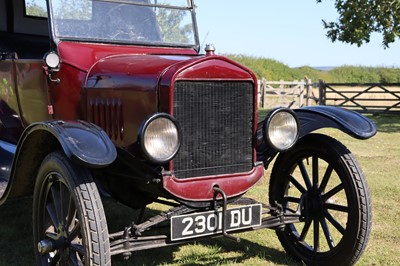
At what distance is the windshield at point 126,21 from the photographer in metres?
3.82

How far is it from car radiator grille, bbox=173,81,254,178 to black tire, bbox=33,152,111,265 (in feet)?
1.93

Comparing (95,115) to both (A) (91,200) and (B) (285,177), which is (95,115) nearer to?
(A) (91,200)

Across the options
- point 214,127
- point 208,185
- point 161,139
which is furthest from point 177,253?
point 161,139

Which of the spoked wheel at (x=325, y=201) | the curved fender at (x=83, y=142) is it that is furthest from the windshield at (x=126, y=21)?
the spoked wheel at (x=325, y=201)

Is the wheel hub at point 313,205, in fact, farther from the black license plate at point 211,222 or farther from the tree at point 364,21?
the tree at point 364,21

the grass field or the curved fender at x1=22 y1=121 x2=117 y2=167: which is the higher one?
the curved fender at x1=22 y1=121 x2=117 y2=167

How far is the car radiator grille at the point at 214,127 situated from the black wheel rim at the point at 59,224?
67 cm

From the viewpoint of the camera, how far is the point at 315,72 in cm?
3588

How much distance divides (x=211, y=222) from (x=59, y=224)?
36.5 inches

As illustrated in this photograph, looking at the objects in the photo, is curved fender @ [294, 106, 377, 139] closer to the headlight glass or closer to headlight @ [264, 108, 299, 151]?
headlight @ [264, 108, 299, 151]

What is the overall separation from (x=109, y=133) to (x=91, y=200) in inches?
30.1

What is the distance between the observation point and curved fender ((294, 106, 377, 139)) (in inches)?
136

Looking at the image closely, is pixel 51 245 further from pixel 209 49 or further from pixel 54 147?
pixel 209 49

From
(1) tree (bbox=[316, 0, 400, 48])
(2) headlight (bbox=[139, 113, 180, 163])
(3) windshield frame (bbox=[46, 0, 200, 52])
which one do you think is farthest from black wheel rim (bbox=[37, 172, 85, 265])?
(1) tree (bbox=[316, 0, 400, 48])
